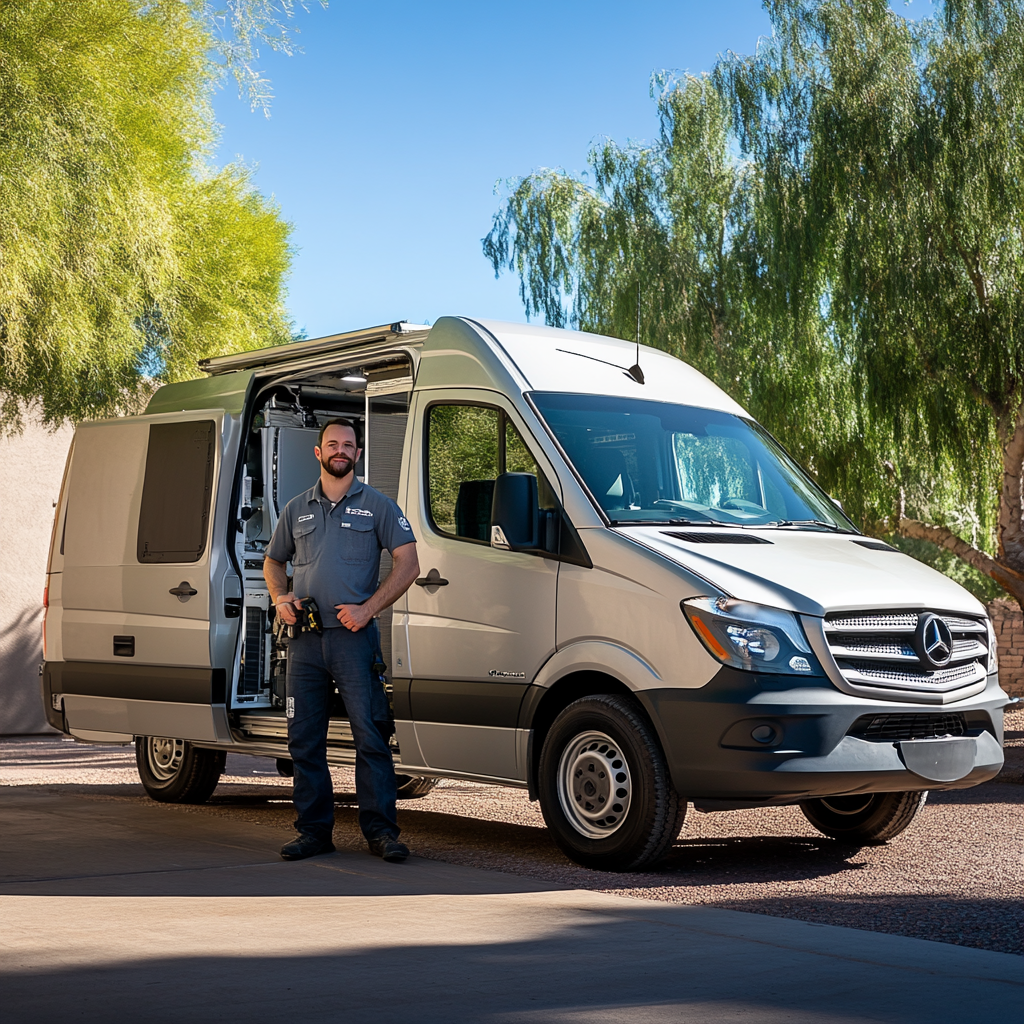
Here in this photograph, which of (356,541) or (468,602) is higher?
(356,541)

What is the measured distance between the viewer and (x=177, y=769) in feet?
34.6

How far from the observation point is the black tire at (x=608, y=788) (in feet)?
23.4

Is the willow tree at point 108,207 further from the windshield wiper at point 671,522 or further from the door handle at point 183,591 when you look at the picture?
the windshield wiper at point 671,522

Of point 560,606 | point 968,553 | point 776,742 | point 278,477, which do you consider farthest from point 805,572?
point 968,553

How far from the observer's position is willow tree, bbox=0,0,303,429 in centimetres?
1243

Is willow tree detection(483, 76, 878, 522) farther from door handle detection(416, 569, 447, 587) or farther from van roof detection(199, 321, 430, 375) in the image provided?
door handle detection(416, 569, 447, 587)

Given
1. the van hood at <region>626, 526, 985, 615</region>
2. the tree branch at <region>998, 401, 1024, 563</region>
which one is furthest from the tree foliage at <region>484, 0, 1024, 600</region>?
the van hood at <region>626, 526, 985, 615</region>

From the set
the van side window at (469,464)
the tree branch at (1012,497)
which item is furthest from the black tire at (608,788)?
the tree branch at (1012,497)

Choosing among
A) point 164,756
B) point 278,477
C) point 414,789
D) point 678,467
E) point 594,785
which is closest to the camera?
point 594,785

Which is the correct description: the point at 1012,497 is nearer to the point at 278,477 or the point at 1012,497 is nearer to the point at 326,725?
the point at 278,477

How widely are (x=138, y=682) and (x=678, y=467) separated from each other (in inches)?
156

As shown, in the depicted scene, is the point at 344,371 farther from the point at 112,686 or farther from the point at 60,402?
the point at 60,402

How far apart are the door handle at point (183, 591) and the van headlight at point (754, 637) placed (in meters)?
3.91

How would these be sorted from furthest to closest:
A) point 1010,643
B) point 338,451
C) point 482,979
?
1. point 1010,643
2. point 338,451
3. point 482,979
